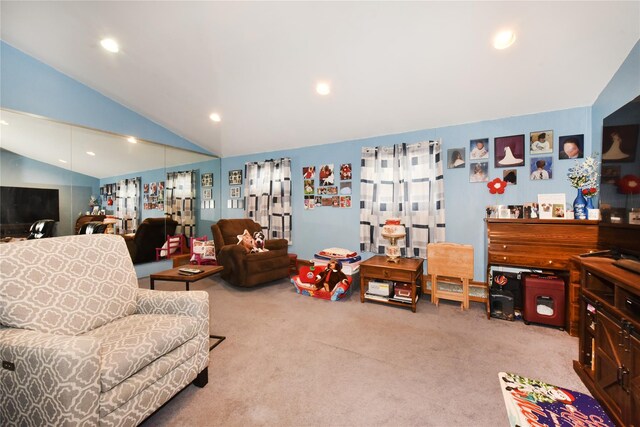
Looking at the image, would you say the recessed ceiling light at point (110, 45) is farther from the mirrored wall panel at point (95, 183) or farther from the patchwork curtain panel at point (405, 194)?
the patchwork curtain panel at point (405, 194)

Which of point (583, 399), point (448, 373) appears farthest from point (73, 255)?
point (583, 399)

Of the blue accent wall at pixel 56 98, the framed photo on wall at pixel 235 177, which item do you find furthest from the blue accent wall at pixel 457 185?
the blue accent wall at pixel 56 98

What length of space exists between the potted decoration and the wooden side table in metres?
1.62

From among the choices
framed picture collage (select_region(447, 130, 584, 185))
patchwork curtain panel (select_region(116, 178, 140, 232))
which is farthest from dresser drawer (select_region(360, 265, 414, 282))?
patchwork curtain panel (select_region(116, 178, 140, 232))

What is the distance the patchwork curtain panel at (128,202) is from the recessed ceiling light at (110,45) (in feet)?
7.01

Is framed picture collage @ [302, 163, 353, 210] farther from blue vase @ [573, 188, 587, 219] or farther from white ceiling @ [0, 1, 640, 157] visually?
blue vase @ [573, 188, 587, 219]

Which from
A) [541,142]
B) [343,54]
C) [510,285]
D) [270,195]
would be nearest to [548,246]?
[510,285]

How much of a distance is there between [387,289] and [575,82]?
112 inches

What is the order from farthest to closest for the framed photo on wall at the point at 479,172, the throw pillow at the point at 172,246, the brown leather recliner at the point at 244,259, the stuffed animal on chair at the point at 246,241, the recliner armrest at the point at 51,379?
the throw pillow at the point at 172,246 → the stuffed animal on chair at the point at 246,241 → the brown leather recliner at the point at 244,259 → the framed photo on wall at the point at 479,172 → the recliner armrest at the point at 51,379

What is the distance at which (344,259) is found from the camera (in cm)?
371

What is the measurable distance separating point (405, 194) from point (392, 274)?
49.9 inches

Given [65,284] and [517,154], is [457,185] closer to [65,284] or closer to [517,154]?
[517,154]

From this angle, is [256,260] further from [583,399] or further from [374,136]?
[583,399]

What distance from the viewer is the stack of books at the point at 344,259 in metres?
3.66
